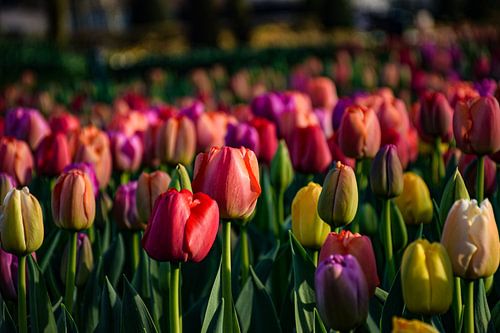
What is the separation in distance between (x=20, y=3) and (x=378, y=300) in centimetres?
5526

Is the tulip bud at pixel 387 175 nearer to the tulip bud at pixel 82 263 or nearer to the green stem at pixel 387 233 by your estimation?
the green stem at pixel 387 233

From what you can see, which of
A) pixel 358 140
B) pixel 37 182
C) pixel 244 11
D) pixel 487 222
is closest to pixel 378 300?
pixel 487 222

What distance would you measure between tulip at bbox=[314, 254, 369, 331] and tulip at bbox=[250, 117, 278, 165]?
4.37 feet

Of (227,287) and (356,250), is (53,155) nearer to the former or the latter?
(227,287)

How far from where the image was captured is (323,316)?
1.22m

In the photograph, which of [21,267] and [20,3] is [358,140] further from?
[20,3]

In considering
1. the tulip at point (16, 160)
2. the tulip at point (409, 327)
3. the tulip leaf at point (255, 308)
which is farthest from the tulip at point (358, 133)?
the tulip at point (409, 327)

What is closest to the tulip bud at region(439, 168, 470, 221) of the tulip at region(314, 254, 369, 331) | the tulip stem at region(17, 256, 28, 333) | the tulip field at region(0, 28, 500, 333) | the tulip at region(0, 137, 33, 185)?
the tulip field at region(0, 28, 500, 333)

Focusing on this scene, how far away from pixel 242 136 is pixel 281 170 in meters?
0.20

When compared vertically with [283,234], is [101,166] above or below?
above

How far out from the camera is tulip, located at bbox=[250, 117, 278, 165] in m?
2.52

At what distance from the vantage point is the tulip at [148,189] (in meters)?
1.91

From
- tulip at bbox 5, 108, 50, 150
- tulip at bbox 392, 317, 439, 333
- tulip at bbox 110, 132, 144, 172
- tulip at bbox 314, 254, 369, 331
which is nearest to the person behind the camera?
tulip at bbox 392, 317, 439, 333

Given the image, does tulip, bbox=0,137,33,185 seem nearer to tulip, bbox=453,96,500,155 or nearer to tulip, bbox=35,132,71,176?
tulip, bbox=35,132,71,176
